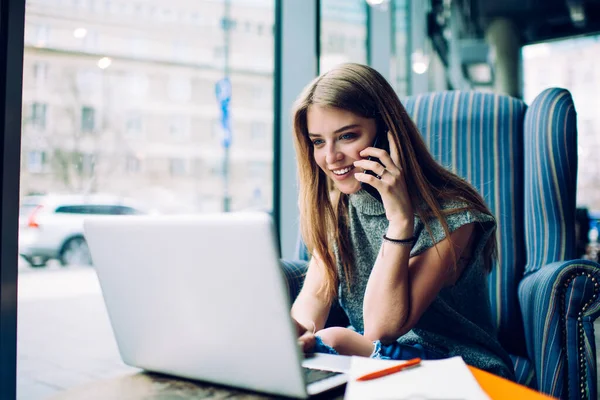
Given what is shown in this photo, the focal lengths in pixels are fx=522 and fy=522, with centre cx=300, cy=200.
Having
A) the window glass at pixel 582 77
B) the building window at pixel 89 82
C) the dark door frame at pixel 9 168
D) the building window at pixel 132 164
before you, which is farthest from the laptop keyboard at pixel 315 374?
the window glass at pixel 582 77

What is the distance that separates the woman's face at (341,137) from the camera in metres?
1.24

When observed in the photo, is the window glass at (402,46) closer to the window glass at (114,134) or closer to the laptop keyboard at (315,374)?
the window glass at (114,134)

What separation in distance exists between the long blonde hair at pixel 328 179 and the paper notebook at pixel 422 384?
0.50m

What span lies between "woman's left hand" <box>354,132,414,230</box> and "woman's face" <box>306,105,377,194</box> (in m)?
0.05

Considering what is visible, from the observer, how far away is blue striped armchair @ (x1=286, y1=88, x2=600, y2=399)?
1.18 meters

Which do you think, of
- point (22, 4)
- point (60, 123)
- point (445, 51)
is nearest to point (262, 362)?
point (22, 4)

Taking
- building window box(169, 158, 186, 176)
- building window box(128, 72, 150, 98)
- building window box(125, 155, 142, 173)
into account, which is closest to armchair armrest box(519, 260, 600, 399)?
building window box(125, 155, 142, 173)

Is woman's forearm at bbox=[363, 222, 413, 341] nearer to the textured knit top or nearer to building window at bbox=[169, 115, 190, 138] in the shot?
the textured knit top

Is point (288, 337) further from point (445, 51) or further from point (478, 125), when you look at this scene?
point (445, 51)

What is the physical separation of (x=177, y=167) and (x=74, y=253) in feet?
3.33

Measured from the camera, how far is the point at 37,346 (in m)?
1.67

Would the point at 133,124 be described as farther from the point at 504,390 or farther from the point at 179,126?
the point at 504,390

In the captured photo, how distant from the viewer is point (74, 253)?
239 centimetres

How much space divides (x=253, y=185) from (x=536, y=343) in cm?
215
